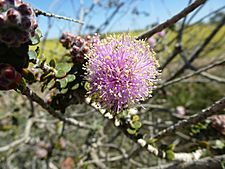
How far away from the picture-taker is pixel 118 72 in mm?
1028

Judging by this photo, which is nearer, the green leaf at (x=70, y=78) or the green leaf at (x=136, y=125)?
the green leaf at (x=70, y=78)

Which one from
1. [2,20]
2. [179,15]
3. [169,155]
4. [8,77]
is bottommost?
[169,155]

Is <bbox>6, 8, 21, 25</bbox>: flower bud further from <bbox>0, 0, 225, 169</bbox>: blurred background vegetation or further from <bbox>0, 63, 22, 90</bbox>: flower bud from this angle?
<bbox>0, 0, 225, 169</bbox>: blurred background vegetation

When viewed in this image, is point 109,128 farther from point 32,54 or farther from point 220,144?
point 32,54

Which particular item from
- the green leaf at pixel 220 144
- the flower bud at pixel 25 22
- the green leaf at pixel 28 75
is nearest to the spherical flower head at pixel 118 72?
the green leaf at pixel 28 75

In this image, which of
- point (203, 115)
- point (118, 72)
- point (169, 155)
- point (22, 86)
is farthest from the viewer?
point (169, 155)

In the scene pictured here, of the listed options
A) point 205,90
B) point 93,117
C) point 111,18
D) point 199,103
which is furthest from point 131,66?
point 205,90

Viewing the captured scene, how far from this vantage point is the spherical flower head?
3.36ft

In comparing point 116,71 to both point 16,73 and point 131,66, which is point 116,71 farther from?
point 16,73

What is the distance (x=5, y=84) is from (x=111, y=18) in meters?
2.85

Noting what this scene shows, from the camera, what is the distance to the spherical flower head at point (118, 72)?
3.36ft

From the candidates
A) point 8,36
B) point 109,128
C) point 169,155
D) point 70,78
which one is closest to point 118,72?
point 70,78

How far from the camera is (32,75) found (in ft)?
3.21

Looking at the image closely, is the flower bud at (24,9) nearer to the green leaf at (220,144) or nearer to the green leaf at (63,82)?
the green leaf at (63,82)
